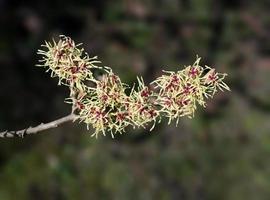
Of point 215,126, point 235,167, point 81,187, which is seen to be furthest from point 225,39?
point 81,187

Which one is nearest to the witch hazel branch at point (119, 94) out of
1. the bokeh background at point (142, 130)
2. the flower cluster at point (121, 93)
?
the flower cluster at point (121, 93)

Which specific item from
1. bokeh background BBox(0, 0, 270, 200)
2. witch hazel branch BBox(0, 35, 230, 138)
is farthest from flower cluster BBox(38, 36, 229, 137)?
bokeh background BBox(0, 0, 270, 200)

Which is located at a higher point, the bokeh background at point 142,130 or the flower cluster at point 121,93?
the bokeh background at point 142,130

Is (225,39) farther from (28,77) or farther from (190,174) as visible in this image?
(28,77)

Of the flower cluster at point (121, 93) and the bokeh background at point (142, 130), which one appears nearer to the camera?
the flower cluster at point (121, 93)

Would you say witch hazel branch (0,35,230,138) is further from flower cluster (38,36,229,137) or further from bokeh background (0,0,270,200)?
bokeh background (0,0,270,200)

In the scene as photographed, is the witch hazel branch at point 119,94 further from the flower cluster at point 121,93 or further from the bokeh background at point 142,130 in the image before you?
the bokeh background at point 142,130
